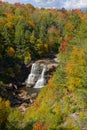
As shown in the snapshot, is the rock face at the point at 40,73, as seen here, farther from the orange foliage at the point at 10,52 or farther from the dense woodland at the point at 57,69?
the orange foliage at the point at 10,52

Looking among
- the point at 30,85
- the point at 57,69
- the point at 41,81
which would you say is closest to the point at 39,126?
the point at 57,69

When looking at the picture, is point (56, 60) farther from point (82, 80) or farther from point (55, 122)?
point (55, 122)

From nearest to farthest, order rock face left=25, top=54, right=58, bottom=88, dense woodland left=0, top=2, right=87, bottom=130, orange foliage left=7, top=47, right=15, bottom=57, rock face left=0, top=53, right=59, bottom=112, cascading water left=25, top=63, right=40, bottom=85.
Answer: dense woodland left=0, top=2, right=87, bottom=130, rock face left=0, top=53, right=59, bottom=112, rock face left=25, top=54, right=58, bottom=88, cascading water left=25, top=63, right=40, bottom=85, orange foliage left=7, top=47, right=15, bottom=57

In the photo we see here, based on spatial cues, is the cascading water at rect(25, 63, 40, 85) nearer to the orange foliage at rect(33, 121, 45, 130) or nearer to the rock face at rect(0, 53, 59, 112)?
the rock face at rect(0, 53, 59, 112)

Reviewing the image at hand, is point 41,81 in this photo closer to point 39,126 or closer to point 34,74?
point 34,74

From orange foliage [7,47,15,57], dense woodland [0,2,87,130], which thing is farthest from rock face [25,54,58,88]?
orange foliage [7,47,15,57]

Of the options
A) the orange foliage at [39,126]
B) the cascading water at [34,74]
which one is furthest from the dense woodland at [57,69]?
the cascading water at [34,74]

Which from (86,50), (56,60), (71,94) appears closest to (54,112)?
(71,94)

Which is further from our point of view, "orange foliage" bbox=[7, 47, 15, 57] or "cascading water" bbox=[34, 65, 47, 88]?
"orange foliage" bbox=[7, 47, 15, 57]
